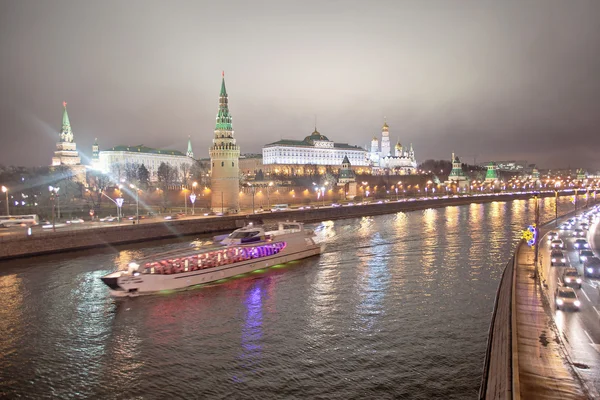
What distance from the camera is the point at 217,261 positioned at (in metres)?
25.7

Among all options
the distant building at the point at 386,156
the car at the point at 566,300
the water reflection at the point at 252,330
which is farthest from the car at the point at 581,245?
the distant building at the point at 386,156

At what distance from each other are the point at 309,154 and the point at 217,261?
13523cm

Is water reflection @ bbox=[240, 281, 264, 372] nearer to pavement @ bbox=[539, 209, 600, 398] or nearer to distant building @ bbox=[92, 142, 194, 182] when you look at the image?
pavement @ bbox=[539, 209, 600, 398]

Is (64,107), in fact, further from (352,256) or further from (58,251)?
(352,256)

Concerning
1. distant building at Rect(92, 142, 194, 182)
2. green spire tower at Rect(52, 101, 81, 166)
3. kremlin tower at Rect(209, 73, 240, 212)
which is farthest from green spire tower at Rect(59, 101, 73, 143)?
kremlin tower at Rect(209, 73, 240, 212)

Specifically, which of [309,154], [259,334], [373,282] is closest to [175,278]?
[259,334]

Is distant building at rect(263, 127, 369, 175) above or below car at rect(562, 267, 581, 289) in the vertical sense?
above

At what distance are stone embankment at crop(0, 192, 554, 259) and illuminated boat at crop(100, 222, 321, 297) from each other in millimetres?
13093

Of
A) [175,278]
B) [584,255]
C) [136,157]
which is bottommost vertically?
[175,278]

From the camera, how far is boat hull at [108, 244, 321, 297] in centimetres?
2152

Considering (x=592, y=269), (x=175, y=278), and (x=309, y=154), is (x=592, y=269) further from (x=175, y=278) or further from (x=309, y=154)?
(x=309, y=154)

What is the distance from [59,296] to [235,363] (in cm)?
1192

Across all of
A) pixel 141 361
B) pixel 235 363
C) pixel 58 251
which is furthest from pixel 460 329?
pixel 58 251

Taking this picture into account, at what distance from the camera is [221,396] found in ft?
40.8
